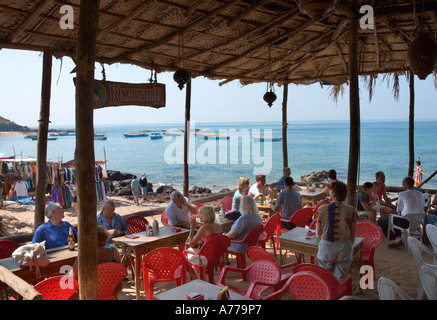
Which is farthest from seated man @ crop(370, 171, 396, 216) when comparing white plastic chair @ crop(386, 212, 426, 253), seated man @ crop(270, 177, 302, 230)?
seated man @ crop(270, 177, 302, 230)

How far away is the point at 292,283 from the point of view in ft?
9.96

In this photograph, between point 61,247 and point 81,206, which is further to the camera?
point 61,247

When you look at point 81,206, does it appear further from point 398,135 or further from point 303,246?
point 398,135

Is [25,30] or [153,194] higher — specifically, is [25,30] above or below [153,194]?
above

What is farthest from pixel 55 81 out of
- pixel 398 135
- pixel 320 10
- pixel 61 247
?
pixel 398 135

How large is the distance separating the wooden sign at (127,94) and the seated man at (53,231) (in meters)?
2.20

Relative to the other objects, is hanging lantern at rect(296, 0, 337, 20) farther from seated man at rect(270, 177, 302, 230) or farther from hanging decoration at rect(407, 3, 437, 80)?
seated man at rect(270, 177, 302, 230)

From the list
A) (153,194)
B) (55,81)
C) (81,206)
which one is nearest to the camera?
(81,206)

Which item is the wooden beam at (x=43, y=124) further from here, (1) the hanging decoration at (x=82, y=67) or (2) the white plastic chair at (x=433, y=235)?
(2) the white plastic chair at (x=433, y=235)

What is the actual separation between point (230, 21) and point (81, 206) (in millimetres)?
3919

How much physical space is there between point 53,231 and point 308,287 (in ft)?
9.99

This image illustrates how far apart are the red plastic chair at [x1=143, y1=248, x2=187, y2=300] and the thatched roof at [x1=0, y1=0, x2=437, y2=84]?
10.2 feet

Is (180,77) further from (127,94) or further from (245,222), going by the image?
(245,222)

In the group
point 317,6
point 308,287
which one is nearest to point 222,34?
point 317,6
